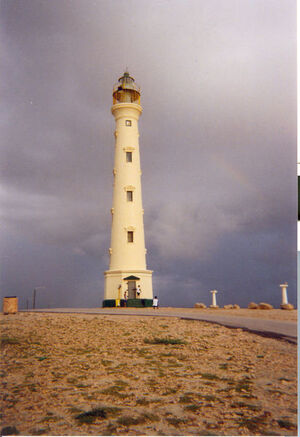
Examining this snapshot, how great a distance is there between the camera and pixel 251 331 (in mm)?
10969

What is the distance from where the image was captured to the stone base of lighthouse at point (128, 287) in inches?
1158

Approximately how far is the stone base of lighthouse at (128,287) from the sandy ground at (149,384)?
1844 centimetres

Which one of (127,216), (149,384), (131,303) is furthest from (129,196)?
(149,384)

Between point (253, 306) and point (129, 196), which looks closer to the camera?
point (253, 306)

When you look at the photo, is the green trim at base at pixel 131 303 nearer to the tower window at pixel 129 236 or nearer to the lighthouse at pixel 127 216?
the lighthouse at pixel 127 216

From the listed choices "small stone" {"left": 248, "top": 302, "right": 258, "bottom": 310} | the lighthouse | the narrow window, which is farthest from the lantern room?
"small stone" {"left": 248, "top": 302, "right": 258, "bottom": 310}

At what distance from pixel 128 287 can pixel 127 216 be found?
19.8 feet

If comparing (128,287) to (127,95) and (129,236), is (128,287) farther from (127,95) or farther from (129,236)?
(127,95)

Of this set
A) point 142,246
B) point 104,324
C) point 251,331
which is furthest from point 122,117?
point 251,331

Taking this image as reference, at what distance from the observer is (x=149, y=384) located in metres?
7.71

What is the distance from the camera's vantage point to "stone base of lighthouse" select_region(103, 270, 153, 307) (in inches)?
1158

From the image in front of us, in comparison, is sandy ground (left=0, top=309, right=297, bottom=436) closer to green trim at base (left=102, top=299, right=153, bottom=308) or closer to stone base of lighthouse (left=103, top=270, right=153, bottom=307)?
green trim at base (left=102, top=299, right=153, bottom=308)

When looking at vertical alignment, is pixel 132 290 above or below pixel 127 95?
below

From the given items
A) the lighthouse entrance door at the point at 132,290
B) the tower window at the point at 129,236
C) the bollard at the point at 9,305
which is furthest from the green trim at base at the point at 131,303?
the bollard at the point at 9,305
